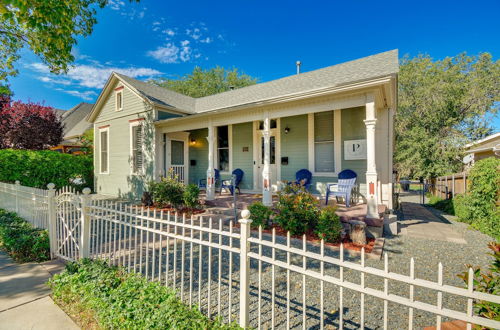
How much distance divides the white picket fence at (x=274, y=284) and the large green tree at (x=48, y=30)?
3.99 m

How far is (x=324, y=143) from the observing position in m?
7.55

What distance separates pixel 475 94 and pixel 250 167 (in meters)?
20.4

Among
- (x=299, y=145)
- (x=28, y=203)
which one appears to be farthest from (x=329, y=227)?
(x=28, y=203)

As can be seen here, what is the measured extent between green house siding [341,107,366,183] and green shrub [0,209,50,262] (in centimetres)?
750

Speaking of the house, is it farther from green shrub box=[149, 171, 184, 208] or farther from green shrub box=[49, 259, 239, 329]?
green shrub box=[49, 259, 239, 329]

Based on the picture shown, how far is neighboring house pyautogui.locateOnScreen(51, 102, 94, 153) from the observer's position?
1766 centimetres

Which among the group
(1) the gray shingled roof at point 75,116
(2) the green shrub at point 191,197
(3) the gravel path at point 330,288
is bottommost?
(3) the gravel path at point 330,288

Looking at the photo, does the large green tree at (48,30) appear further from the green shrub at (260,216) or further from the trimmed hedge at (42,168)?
the green shrub at (260,216)

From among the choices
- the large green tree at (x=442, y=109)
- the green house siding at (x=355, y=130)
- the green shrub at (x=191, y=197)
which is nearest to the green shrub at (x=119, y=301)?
the green shrub at (x=191, y=197)

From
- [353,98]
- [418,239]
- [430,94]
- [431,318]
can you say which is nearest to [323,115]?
[353,98]

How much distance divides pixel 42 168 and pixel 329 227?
12.8 m

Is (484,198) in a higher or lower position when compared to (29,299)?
higher

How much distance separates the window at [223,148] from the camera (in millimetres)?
9820

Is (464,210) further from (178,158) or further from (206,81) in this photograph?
(206,81)
